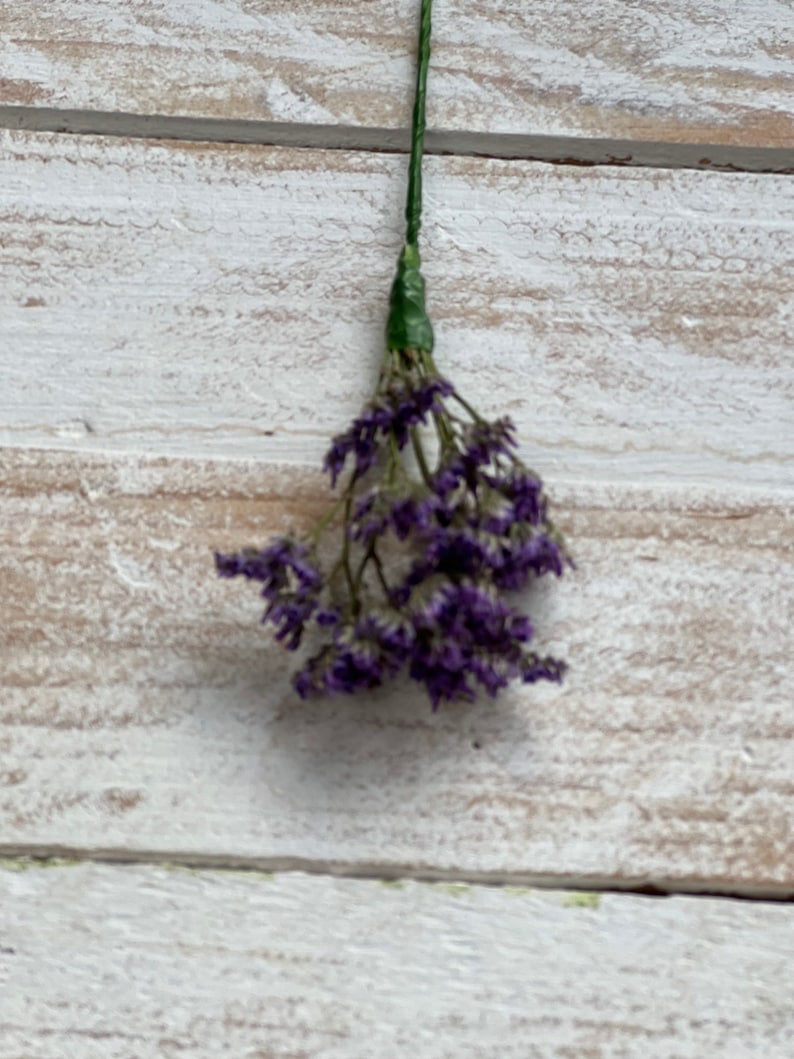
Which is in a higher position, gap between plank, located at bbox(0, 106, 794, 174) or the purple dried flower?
gap between plank, located at bbox(0, 106, 794, 174)

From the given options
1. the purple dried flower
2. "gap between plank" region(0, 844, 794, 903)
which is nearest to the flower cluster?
the purple dried flower

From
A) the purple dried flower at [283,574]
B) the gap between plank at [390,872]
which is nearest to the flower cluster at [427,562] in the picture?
the purple dried flower at [283,574]

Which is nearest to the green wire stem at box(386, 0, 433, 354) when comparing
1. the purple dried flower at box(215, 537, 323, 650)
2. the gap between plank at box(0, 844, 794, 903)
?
the purple dried flower at box(215, 537, 323, 650)

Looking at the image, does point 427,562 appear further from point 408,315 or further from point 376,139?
point 376,139

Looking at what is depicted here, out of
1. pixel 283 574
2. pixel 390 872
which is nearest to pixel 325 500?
pixel 283 574

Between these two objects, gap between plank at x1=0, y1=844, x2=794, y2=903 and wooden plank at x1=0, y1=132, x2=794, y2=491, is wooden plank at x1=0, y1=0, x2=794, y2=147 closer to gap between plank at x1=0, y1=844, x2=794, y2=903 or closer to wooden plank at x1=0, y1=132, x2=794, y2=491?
wooden plank at x1=0, y1=132, x2=794, y2=491

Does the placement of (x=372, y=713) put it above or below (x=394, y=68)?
below

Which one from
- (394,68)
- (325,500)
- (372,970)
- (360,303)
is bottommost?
(372,970)

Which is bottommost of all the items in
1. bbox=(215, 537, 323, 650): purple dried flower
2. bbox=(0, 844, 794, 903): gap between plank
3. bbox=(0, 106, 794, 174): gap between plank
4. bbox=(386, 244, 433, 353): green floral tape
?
bbox=(0, 844, 794, 903): gap between plank

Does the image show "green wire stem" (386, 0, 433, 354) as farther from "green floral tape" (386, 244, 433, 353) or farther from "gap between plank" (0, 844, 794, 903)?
"gap between plank" (0, 844, 794, 903)
